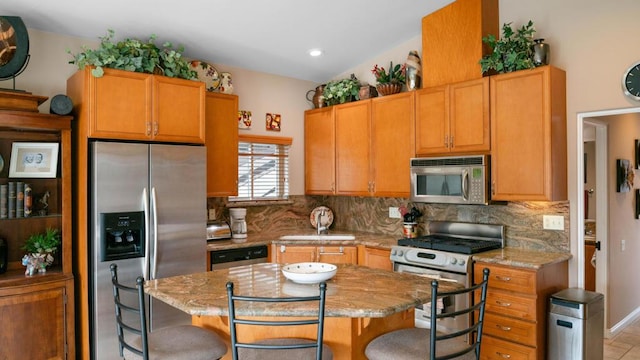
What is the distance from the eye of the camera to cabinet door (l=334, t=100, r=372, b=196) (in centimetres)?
452

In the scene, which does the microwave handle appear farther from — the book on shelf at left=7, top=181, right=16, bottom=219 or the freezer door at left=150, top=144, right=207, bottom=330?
the book on shelf at left=7, top=181, right=16, bottom=219

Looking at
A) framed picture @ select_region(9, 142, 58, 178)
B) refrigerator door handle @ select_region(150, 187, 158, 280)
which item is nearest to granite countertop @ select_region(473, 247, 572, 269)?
refrigerator door handle @ select_region(150, 187, 158, 280)

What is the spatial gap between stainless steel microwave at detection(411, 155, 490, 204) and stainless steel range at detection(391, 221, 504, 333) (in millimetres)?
375

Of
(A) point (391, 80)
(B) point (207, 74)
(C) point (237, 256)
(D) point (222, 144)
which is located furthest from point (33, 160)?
(A) point (391, 80)

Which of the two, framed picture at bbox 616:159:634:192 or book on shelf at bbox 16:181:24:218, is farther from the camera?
framed picture at bbox 616:159:634:192

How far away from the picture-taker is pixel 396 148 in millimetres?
4246

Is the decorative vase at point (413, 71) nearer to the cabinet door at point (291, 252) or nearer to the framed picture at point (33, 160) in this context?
the cabinet door at point (291, 252)

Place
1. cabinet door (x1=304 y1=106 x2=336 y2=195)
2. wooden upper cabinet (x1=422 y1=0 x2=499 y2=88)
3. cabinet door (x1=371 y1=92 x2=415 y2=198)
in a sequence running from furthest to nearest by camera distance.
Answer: cabinet door (x1=304 y1=106 x2=336 y2=195)
cabinet door (x1=371 y1=92 x2=415 y2=198)
wooden upper cabinet (x1=422 y1=0 x2=499 y2=88)

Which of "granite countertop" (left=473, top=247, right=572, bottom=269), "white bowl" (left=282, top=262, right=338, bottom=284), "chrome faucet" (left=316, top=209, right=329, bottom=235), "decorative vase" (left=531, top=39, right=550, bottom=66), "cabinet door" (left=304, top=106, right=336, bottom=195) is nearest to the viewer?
"white bowl" (left=282, top=262, right=338, bottom=284)

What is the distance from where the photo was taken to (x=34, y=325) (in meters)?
3.09

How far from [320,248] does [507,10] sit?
8.78 ft

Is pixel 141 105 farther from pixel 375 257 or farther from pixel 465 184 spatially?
pixel 465 184

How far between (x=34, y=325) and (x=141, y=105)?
1.74 meters

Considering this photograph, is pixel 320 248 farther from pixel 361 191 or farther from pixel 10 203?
pixel 10 203
